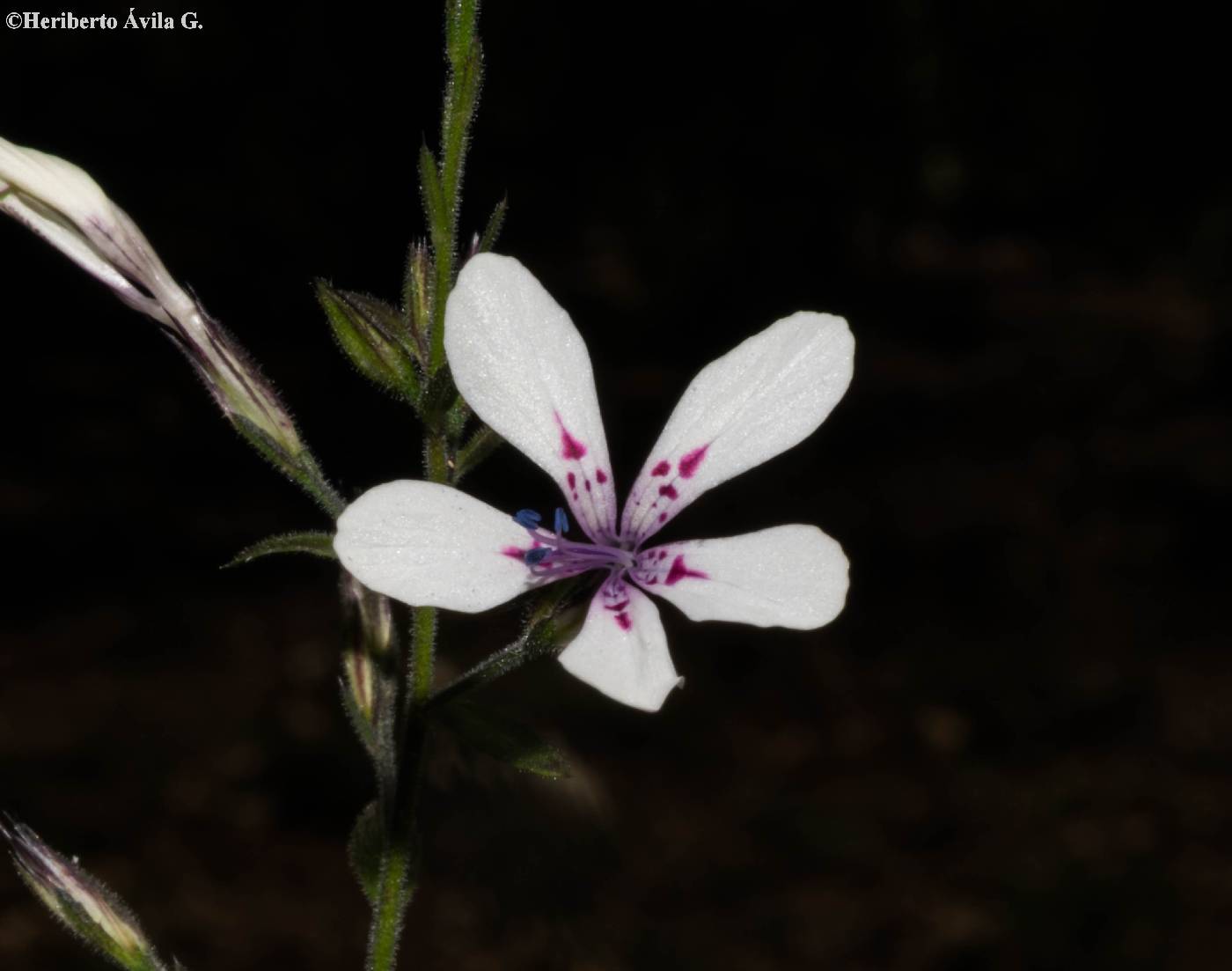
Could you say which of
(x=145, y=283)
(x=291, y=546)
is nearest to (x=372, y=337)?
(x=291, y=546)

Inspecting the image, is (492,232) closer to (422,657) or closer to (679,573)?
(679,573)

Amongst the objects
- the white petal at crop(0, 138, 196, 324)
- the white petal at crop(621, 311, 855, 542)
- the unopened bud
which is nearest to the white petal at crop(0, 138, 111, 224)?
the white petal at crop(0, 138, 196, 324)

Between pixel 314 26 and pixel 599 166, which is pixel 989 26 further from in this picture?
pixel 314 26

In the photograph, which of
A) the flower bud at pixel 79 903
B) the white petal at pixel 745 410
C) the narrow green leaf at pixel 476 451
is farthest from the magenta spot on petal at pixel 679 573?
the flower bud at pixel 79 903

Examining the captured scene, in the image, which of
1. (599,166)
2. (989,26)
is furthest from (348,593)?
(989,26)

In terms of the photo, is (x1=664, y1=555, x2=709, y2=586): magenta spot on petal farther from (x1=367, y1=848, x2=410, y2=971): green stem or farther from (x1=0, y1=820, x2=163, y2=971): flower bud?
(x1=0, y1=820, x2=163, y2=971): flower bud

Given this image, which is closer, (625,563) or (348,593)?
(625,563)
